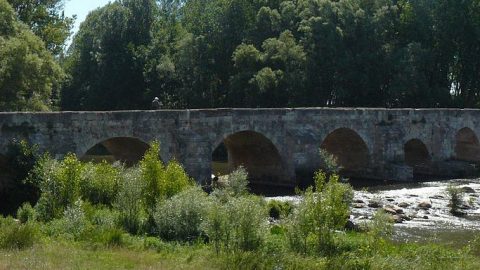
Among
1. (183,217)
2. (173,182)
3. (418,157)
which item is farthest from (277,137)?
(183,217)

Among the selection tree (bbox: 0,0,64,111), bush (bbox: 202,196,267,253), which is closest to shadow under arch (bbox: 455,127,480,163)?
tree (bbox: 0,0,64,111)

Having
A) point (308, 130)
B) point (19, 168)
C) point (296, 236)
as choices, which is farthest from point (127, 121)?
point (296, 236)

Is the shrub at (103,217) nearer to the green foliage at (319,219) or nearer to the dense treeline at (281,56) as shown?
the green foliage at (319,219)

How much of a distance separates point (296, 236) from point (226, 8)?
39.2 metres

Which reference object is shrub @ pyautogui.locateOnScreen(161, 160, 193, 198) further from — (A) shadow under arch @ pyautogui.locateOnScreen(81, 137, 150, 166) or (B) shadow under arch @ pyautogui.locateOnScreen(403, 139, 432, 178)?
(B) shadow under arch @ pyautogui.locateOnScreen(403, 139, 432, 178)

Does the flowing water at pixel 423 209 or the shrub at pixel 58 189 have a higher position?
the shrub at pixel 58 189

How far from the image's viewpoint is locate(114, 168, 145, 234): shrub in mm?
16734

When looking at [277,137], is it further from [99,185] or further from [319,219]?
[319,219]

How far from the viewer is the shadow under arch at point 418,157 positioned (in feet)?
122

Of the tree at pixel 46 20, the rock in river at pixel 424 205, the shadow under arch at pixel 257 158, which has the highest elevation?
the tree at pixel 46 20

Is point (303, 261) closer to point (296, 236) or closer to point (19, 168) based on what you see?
point (296, 236)

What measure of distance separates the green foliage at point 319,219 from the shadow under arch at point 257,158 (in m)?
16.1

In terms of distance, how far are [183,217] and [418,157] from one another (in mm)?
25381

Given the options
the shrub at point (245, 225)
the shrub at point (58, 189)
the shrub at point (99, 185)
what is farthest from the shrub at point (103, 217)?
the shrub at point (245, 225)
